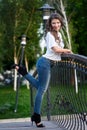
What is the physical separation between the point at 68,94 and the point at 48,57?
0.73 m

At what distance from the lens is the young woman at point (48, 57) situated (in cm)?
729

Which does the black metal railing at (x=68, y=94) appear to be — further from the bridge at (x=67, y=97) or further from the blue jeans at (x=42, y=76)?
the blue jeans at (x=42, y=76)

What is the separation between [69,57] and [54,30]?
842 mm

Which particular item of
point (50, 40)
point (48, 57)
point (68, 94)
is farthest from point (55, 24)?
point (68, 94)

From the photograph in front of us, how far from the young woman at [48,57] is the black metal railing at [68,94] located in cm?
15

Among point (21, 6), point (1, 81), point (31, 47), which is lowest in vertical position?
point (1, 81)

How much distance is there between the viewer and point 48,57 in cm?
752

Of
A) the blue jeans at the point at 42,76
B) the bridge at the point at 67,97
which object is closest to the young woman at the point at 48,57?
the blue jeans at the point at 42,76

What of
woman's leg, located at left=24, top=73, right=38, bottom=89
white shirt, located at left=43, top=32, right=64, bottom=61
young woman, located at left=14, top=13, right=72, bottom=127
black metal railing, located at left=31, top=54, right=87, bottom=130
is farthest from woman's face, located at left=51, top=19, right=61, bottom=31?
woman's leg, located at left=24, top=73, right=38, bottom=89

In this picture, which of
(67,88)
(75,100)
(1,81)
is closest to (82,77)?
(75,100)

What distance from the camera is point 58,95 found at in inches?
311

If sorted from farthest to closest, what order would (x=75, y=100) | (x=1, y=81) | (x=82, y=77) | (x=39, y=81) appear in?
(x=1, y=81) → (x=39, y=81) → (x=75, y=100) → (x=82, y=77)

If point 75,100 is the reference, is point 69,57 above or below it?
above

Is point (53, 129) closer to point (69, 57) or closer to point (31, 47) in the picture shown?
point (69, 57)
